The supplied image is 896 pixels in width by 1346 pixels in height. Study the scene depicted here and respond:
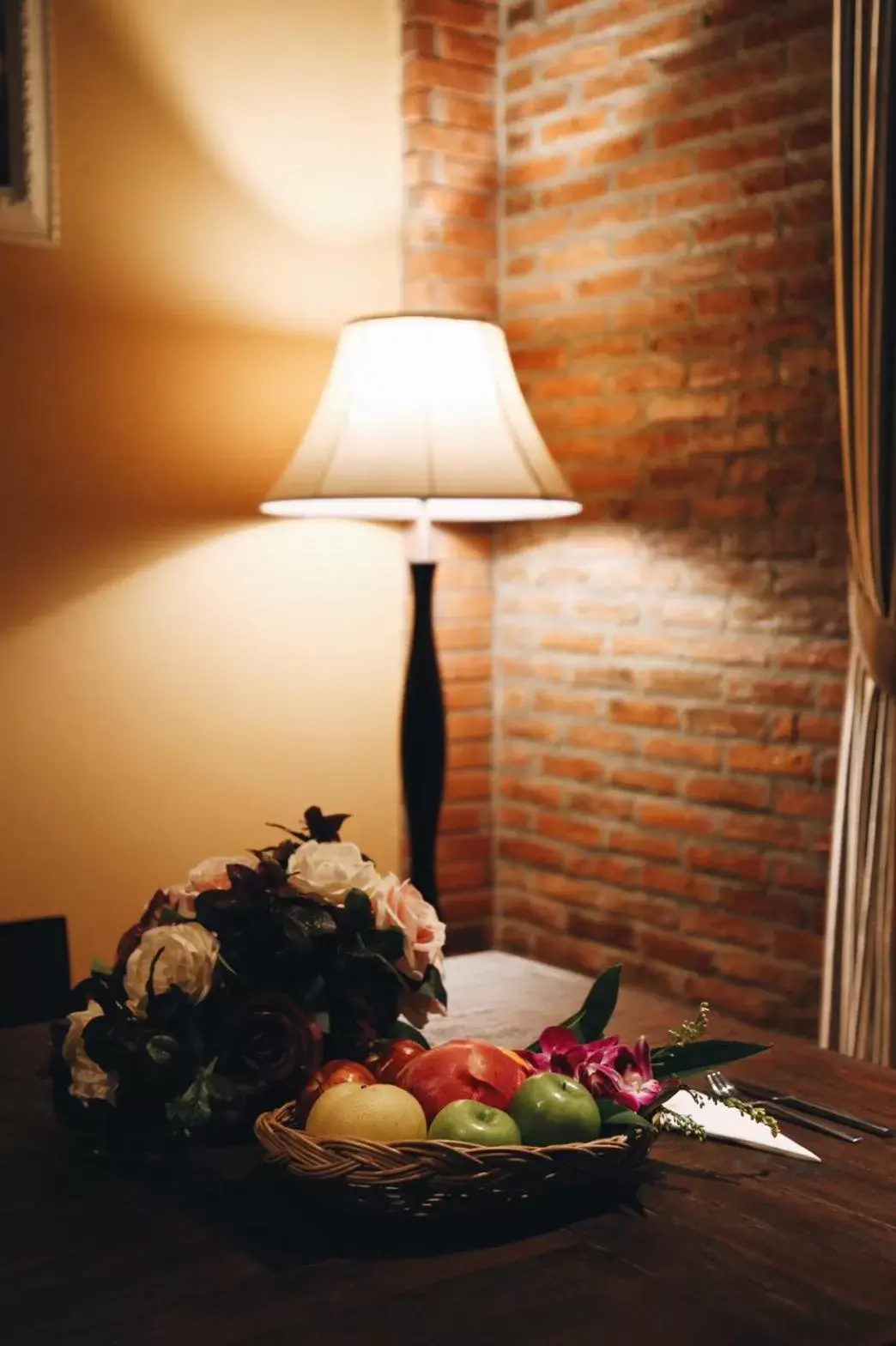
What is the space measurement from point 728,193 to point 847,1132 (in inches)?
78.7

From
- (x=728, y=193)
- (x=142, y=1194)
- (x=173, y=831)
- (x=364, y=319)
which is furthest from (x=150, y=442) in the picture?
(x=142, y=1194)

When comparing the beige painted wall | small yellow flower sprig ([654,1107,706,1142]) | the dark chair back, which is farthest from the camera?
the beige painted wall

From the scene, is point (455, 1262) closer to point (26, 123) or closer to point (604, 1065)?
point (604, 1065)

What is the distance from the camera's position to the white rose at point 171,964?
4.76 feet

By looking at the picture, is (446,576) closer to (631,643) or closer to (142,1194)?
(631,643)

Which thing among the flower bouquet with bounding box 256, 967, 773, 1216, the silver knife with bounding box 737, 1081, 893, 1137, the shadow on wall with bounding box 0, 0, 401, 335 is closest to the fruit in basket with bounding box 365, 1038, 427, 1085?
the flower bouquet with bounding box 256, 967, 773, 1216

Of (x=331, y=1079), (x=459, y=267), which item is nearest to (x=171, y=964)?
(x=331, y=1079)

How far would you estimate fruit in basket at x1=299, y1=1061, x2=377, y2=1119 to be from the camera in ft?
4.55

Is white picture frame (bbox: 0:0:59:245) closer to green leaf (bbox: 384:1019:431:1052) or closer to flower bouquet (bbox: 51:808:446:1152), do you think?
flower bouquet (bbox: 51:808:446:1152)

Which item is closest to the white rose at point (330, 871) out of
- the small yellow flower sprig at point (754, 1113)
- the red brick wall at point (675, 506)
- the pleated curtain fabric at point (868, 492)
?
the small yellow flower sprig at point (754, 1113)

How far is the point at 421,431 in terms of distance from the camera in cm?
262

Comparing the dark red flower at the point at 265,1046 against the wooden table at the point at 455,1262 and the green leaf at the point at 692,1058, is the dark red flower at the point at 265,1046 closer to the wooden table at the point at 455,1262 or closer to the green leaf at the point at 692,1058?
the wooden table at the point at 455,1262

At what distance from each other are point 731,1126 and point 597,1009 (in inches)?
7.7

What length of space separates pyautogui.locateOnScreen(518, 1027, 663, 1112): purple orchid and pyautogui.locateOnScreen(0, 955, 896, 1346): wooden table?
0.09 m
